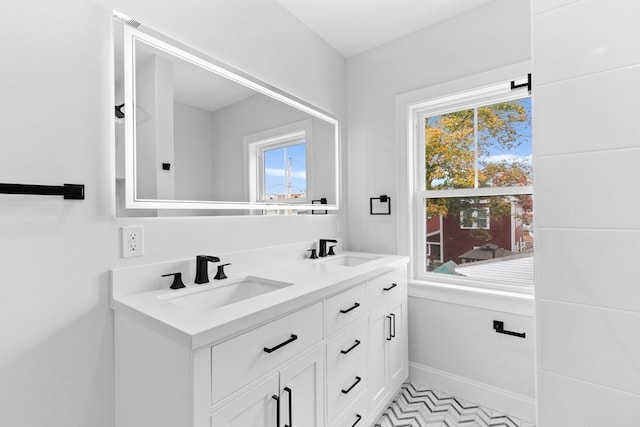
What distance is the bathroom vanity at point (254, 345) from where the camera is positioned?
887 millimetres

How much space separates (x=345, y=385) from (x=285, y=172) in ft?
4.10

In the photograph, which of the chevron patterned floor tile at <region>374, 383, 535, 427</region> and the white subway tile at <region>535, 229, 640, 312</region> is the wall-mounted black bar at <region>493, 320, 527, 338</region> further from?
the white subway tile at <region>535, 229, 640, 312</region>

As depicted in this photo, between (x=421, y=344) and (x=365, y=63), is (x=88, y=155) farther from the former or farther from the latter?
(x=421, y=344)

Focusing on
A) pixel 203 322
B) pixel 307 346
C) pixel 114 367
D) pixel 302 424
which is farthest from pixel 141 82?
pixel 302 424

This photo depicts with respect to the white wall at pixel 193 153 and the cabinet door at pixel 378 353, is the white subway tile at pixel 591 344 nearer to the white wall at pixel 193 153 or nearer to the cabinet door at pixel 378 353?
the cabinet door at pixel 378 353

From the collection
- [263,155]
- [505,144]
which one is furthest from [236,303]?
[505,144]

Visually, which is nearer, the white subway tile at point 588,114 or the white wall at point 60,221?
the white subway tile at point 588,114

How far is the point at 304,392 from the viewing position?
122 cm

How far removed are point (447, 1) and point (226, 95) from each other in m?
1.54

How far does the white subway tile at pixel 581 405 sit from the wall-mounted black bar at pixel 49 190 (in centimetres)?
156

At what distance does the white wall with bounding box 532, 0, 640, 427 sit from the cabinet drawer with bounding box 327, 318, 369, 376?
78 cm

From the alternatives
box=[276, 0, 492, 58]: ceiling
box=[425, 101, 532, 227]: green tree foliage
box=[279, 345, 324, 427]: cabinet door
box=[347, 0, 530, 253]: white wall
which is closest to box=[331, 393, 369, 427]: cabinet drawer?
box=[279, 345, 324, 427]: cabinet door

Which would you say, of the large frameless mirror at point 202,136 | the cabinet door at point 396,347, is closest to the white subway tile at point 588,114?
the large frameless mirror at point 202,136

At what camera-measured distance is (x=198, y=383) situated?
84 centimetres
